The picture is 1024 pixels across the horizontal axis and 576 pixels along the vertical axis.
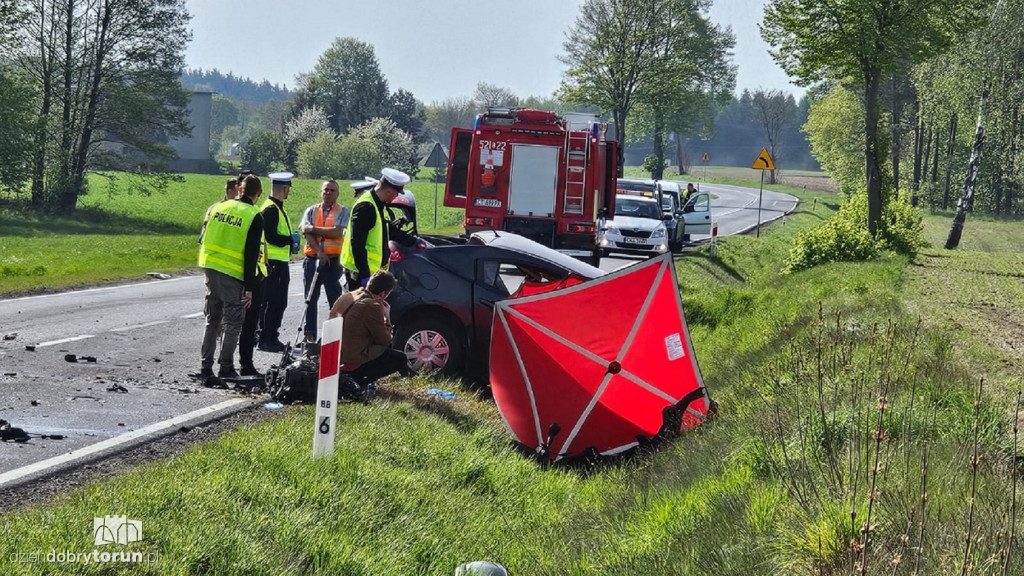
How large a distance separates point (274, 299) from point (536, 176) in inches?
352

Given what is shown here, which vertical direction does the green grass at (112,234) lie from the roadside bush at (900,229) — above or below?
below

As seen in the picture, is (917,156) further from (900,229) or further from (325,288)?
(325,288)

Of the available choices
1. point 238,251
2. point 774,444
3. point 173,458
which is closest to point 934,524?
point 774,444

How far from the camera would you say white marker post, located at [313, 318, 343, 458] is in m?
6.50

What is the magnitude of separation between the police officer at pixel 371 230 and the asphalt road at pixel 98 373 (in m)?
1.53

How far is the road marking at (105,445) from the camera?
605 centimetres

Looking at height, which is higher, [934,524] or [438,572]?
[934,524]

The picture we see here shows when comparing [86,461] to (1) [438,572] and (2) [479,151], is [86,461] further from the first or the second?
(2) [479,151]

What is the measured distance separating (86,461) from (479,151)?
14.0 m

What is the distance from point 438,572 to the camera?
18.1 feet

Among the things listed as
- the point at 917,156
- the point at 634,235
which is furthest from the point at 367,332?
the point at 917,156

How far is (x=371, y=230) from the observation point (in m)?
9.59

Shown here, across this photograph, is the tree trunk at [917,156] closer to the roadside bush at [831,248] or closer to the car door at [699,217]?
the car door at [699,217]

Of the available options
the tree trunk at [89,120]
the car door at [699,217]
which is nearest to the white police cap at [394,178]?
the car door at [699,217]
